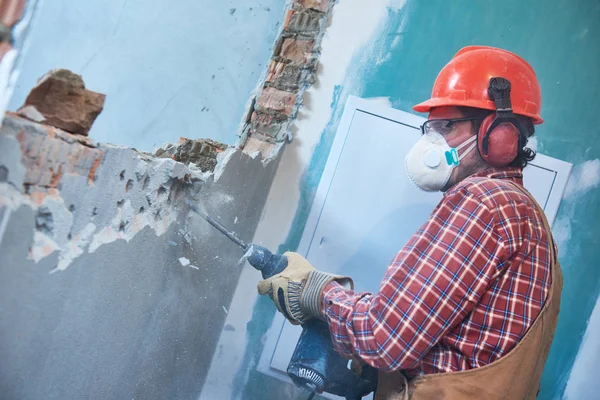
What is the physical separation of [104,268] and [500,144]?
119 cm

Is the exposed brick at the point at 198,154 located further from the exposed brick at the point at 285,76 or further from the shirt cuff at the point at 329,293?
the shirt cuff at the point at 329,293

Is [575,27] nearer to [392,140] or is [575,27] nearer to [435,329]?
[392,140]

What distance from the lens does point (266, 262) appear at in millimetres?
1839

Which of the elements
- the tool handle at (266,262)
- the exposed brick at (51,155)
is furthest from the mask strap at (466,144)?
the exposed brick at (51,155)

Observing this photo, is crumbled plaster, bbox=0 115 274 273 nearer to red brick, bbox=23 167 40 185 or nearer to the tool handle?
red brick, bbox=23 167 40 185

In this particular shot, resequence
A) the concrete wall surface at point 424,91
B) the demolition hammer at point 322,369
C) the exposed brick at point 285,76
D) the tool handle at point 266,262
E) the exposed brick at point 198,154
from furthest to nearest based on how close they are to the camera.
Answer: the exposed brick at point 285,76 → the concrete wall surface at point 424,91 → the exposed brick at point 198,154 → the tool handle at point 266,262 → the demolition hammer at point 322,369

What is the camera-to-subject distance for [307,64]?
259cm

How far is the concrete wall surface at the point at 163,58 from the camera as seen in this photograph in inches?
123

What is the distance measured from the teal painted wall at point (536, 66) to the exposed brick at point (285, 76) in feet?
0.73

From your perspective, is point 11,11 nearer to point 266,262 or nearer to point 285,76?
point 266,262

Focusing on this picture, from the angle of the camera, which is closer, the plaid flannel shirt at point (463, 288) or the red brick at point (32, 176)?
the red brick at point (32, 176)

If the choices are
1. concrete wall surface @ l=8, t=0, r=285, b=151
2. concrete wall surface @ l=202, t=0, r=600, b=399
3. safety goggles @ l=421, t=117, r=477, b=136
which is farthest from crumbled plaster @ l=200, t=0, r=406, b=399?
safety goggles @ l=421, t=117, r=477, b=136

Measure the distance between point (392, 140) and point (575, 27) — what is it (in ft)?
3.58

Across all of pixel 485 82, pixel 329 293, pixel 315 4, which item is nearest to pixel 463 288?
pixel 329 293
